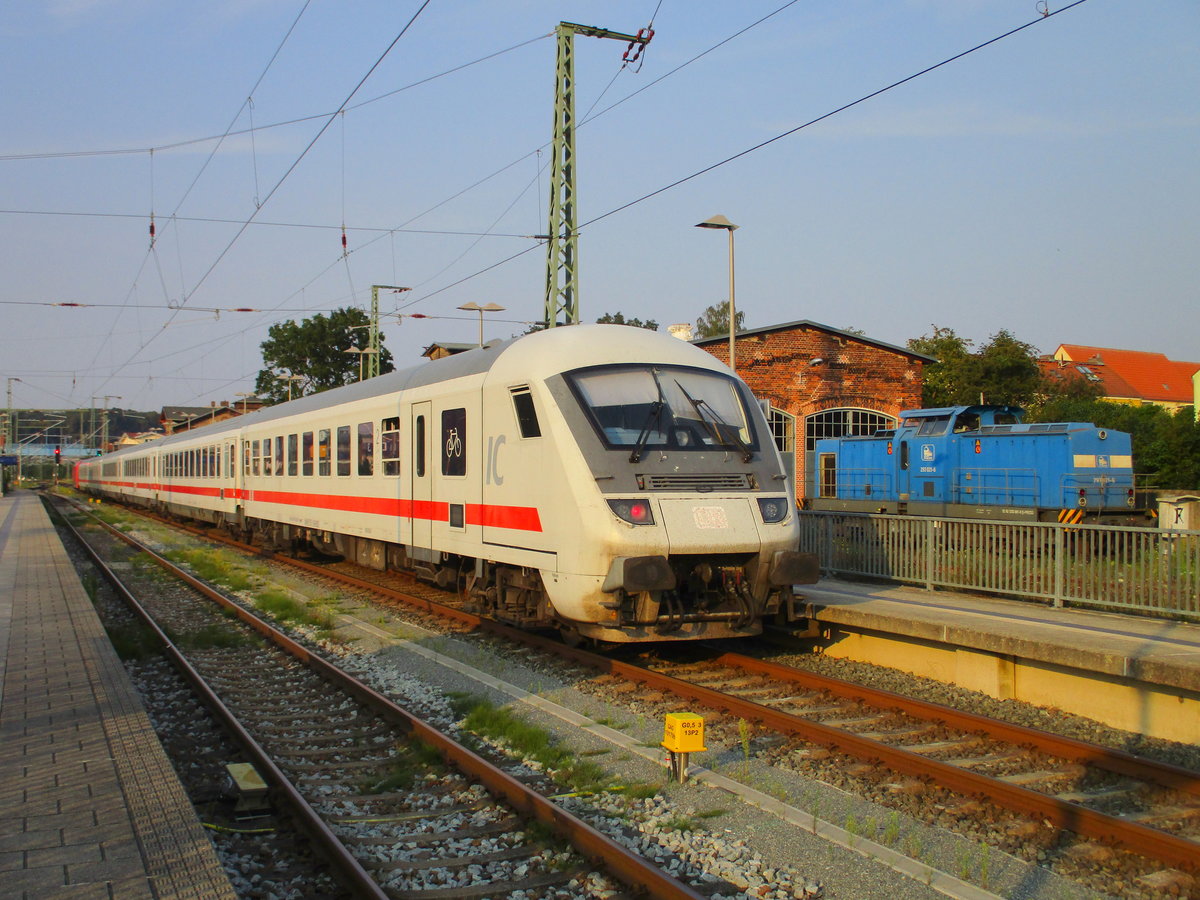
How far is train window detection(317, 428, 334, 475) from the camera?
16453 mm

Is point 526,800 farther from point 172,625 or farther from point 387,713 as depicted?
point 172,625

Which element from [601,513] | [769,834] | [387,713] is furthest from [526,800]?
[601,513]

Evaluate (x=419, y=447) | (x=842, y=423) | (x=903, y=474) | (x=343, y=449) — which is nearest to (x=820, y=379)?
(x=842, y=423)

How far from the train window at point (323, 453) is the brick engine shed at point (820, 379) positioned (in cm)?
1690

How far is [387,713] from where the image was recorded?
7.85 m

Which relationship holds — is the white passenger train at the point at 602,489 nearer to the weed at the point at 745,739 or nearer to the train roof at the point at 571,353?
the train roof at the point at 571,353

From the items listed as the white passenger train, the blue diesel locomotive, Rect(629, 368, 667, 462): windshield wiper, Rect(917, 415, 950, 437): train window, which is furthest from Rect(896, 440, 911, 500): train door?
Rect(629, 368, 667, 462): windshield wiper

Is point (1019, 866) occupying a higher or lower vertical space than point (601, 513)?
lower

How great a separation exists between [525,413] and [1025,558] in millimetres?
5938

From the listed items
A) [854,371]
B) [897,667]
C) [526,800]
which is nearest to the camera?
[526,800]

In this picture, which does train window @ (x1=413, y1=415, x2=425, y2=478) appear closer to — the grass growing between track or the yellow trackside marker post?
the grass growing between track

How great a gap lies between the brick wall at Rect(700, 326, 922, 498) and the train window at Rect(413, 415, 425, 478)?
19988mm

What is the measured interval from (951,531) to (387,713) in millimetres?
7472

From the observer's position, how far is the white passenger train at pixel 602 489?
8.45 m
